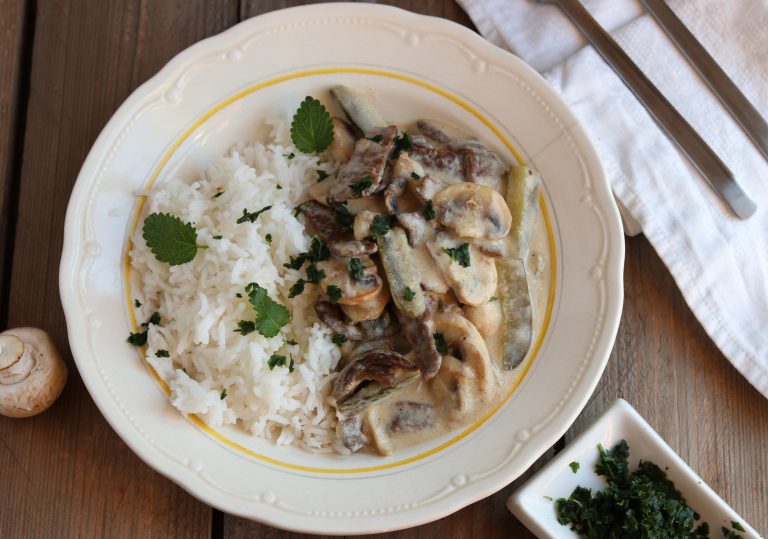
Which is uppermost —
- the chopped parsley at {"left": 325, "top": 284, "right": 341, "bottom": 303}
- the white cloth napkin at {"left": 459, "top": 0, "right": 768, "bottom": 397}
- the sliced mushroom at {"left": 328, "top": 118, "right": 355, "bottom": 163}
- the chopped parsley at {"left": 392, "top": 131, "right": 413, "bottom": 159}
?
the sliced mushroom at {"left": 328, "top": 118, "right": 355, "bottom": 163}

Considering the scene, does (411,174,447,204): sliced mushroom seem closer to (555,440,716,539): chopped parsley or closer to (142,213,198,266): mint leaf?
(142,213,198,266): mint leaf

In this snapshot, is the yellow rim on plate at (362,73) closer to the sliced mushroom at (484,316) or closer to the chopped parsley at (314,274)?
the sliced mushroom at (484,316)

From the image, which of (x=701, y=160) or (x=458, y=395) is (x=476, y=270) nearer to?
(x=458, y=395)

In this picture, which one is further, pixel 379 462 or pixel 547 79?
pixel 547 79

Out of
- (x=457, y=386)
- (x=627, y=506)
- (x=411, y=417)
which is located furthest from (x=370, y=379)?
(x=627, y=506)

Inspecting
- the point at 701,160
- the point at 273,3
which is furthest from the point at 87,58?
the point at 701,160

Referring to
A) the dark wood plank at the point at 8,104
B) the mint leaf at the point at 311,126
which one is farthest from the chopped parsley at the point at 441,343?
the dark wood plank at the point at 8,104

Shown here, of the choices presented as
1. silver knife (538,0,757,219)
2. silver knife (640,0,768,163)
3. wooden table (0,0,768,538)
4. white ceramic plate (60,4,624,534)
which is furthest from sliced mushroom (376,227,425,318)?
silver knife (640,0,768,163)
